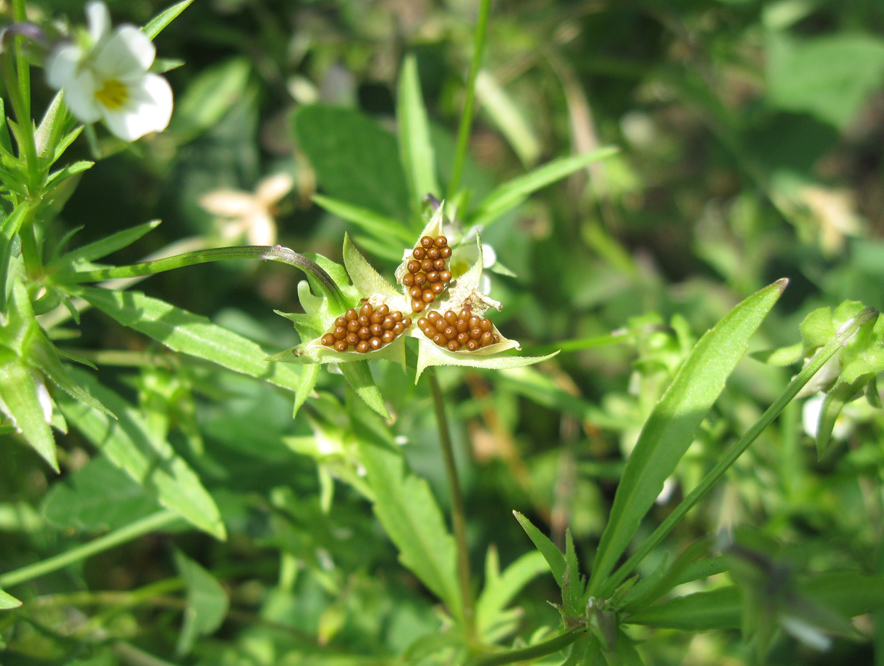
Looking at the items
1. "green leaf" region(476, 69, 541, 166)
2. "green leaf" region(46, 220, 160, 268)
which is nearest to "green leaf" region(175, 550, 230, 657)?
"green leaf" region(46, 220, 160, 268)

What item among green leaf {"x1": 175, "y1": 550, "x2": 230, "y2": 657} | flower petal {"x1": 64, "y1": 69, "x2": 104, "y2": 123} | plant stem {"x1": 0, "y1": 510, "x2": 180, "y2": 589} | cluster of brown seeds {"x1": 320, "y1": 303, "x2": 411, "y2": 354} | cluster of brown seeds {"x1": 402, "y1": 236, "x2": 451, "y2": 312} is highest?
flower petal {"x1": 64, "y1": 69, "x2": 104, "y2": 123}

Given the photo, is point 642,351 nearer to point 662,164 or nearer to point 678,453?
point 678,453

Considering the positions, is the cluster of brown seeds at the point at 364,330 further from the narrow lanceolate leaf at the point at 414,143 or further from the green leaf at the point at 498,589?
the green leaf at the point at 498,589

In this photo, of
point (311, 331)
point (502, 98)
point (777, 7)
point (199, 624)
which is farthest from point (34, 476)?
point (777, 7)

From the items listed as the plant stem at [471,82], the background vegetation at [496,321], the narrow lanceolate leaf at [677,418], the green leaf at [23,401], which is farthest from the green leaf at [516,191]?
the green leaf at [23,401]

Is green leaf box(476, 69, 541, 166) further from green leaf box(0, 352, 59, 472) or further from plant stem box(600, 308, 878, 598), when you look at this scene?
green leaf box(0, 352, 59, 472)

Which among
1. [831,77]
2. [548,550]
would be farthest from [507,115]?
[548,550]
